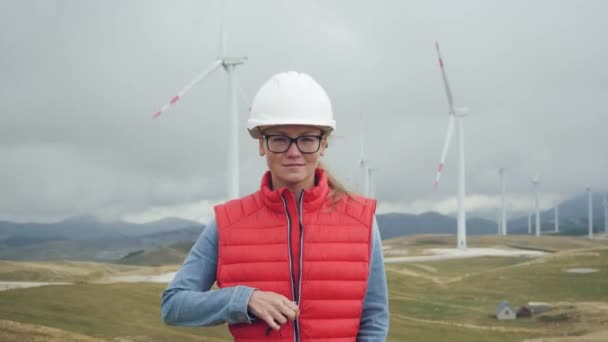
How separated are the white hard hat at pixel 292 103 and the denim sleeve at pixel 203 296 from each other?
82 cm

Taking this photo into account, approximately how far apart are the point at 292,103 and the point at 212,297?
128cm

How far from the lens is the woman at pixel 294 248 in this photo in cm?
472

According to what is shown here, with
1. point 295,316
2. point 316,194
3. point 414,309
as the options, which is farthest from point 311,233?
point 414,309

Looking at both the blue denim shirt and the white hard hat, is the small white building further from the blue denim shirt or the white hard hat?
the white hard hat

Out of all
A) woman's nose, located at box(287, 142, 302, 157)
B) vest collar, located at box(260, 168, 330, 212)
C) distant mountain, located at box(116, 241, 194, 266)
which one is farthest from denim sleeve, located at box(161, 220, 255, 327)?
distant mountain, located at box(116, 241, 194, 266)

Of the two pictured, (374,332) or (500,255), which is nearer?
(374,332)

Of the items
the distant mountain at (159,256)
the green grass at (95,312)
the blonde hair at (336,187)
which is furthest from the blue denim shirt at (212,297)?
the distant mountain at (159,256)

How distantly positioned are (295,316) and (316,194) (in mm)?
814

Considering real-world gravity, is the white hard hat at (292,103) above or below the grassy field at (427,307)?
above

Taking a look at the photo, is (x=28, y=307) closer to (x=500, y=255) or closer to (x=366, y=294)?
(x=366, y=294)

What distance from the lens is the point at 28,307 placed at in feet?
112

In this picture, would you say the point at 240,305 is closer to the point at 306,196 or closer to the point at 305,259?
the point at 305,259

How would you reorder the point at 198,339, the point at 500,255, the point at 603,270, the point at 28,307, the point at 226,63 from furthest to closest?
the point at 500,255 < the point at 603,270 < the point at 226,63 < the point at 28,307 < the point at 198,339

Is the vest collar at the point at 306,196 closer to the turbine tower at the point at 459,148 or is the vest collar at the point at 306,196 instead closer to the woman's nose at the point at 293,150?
the woman's nose at the point at 293,150
